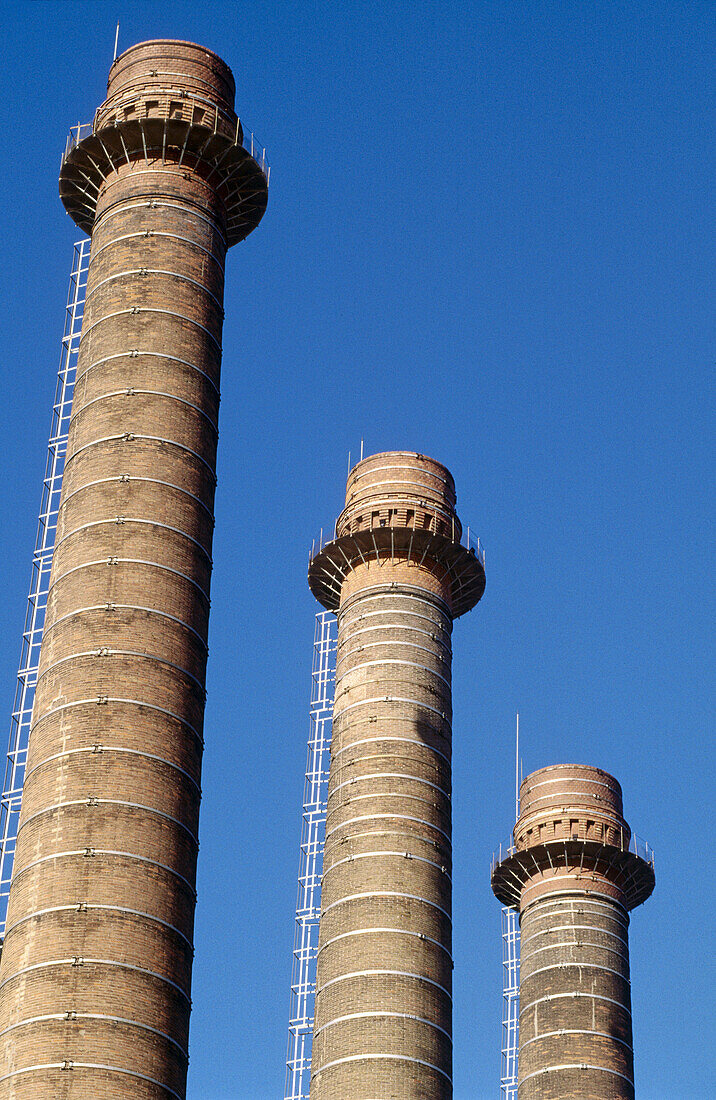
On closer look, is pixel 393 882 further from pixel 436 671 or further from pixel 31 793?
pixel 31 793

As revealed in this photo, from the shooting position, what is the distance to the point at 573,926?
54.1 metres

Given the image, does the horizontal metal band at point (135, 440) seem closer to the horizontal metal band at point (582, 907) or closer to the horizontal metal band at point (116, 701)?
the horizontal metal band at point (116, 701)

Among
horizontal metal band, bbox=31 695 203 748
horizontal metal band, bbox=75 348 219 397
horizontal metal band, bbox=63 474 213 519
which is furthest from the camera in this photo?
horizontal metal band, bbox=75 348 219 397

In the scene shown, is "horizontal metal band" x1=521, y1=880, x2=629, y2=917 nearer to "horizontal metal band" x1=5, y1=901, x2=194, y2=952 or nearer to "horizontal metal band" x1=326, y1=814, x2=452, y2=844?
"horizontal metal band" x1=326, y1=814, x2=452, y2=844

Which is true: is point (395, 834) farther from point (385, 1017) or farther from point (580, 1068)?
point (580, 1068)

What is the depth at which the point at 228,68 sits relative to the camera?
45.5m

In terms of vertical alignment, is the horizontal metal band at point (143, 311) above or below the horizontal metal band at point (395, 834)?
above

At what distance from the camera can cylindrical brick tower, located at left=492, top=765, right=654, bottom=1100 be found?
51500 millimetres

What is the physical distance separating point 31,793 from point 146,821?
9.04 ft

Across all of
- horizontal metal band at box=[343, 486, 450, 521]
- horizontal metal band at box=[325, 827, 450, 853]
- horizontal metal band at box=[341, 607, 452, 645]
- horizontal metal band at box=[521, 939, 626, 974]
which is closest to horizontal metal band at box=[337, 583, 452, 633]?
horizontal metal band at box=[341, 607, 452, 645]

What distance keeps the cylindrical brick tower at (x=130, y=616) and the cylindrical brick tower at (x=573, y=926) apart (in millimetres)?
19856

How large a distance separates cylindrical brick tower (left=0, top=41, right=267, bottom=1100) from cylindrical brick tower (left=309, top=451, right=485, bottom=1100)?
34.5 ft

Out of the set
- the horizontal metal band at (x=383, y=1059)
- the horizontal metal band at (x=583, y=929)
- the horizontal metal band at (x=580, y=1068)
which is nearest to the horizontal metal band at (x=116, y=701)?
the horizontal metal band at (x=383, y=1059)

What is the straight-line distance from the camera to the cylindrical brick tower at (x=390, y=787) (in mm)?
44156
